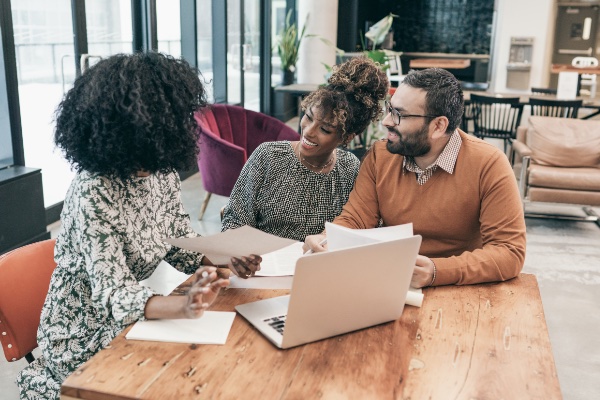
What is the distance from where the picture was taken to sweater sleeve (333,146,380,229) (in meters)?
1.95

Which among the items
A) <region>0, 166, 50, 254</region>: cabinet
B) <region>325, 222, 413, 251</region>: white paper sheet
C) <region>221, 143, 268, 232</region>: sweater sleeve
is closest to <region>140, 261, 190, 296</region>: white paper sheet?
<region>0, 166, 50, 254</region>: cabinet

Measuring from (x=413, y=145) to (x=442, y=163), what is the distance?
104mm

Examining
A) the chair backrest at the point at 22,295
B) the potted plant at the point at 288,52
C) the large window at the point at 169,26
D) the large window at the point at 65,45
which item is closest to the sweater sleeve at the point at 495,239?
the chair backrest at the point at 22,295

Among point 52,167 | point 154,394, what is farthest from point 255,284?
point 52,167

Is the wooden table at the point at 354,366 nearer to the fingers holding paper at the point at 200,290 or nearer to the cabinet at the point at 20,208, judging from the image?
the fingers holding paper at the point at 200,290

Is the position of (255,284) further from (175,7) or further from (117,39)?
(175,7)

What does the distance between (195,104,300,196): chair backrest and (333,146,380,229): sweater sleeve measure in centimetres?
226

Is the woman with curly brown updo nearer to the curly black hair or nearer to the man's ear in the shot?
the man's ear

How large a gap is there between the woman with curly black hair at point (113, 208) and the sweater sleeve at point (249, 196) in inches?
22.1

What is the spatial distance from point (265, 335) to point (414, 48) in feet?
42.4

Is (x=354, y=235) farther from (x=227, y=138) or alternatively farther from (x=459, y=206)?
(x=227, y=138)

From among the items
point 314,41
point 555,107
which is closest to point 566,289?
point 555,107

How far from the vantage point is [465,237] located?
1892 millimetres

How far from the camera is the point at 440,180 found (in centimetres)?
185
